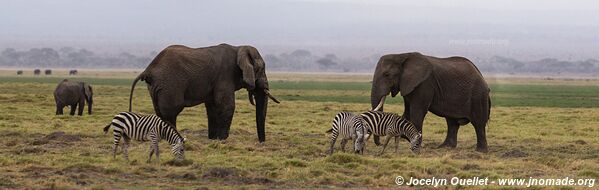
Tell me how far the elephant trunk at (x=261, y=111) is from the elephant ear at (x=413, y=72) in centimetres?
357

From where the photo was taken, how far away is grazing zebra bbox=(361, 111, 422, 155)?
63.3 feet

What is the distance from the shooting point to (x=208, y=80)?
22.1 metres

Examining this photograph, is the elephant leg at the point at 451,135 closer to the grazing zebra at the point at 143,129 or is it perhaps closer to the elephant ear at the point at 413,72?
the elephant ear at the point at 413,72

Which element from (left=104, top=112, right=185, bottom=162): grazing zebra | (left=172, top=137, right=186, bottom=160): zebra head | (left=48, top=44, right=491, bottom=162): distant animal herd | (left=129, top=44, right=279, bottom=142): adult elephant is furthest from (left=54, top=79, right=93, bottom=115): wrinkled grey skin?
(left=172, top=137, right=186, bottom=160): zebra head

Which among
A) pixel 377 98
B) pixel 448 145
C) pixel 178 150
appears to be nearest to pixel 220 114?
pixel 377 98

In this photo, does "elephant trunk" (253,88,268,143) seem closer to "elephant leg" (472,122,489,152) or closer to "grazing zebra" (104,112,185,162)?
"elephant leg" (472,122,489,152)

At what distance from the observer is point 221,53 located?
22.6 meters

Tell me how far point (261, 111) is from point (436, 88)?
4.28 metres

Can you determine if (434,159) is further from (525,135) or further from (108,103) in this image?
(108,103)

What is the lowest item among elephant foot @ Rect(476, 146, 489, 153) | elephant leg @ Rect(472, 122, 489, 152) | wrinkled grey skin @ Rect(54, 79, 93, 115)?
wrinkled grey skin @ Rect(54, 79, 93, 115)

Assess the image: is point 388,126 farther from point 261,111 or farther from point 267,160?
point 261,111

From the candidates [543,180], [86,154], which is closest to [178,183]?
[86,154]

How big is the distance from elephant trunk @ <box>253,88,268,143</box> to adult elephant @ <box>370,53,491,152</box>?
3.05 m

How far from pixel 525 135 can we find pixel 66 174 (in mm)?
15312
